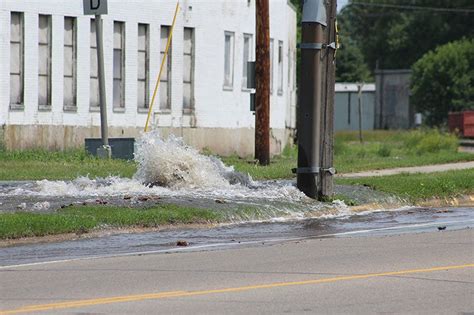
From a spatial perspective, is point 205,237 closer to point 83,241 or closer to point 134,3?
point 83,241

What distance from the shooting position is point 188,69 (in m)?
38.9

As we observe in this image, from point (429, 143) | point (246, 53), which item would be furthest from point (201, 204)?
point (429, 143)

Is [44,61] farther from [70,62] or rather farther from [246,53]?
[246,53]

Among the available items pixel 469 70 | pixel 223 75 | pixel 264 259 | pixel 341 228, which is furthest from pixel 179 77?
pixel 469 70

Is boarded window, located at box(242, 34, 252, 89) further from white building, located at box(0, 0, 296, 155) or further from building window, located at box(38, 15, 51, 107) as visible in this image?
building window, located at box(38, 15, 51, 107)

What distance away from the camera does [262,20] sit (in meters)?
31.0

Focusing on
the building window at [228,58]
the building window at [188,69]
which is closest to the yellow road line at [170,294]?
the building window at [188,69]

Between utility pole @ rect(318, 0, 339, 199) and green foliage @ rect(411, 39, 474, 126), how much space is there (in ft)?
211

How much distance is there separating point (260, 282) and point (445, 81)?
75223 mm

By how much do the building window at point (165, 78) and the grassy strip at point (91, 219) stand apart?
1896 cm

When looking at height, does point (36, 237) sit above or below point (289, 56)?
below

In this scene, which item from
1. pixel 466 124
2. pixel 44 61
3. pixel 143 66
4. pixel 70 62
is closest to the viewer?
pixel 44 61

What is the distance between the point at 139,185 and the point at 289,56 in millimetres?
25326

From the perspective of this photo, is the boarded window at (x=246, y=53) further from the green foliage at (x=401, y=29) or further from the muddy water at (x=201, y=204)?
the green foliage at (x=401, y=29)
